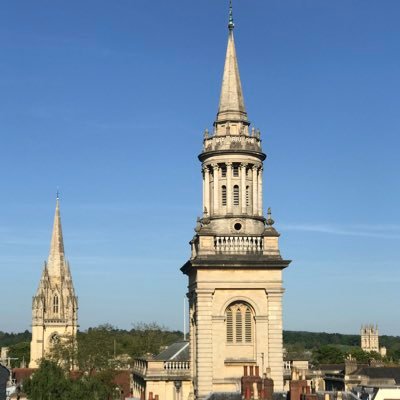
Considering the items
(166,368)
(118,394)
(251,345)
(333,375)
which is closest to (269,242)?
(251,345)

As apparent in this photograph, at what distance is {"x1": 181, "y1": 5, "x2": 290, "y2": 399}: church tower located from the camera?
48438 millimetres

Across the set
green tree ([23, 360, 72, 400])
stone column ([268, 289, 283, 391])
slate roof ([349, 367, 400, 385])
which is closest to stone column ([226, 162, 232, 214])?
stone column ([268, 289, 283, 391])

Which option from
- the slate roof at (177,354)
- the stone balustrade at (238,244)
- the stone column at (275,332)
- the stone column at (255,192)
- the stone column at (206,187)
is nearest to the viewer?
the stone column at (275,332)

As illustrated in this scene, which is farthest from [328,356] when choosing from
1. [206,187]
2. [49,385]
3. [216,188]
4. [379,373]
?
[216,188]

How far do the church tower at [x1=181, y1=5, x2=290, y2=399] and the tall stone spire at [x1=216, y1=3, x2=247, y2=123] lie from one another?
215 centimetres

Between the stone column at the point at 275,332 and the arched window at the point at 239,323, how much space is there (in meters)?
1.10

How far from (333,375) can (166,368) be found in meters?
55.7

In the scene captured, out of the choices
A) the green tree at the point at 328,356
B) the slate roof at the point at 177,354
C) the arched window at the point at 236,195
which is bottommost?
the slate roof at the point at 177,354

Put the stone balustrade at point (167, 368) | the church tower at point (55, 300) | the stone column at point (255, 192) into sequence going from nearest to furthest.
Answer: the stone column at point (255, 192)
the stone balustrade at point (167, 368)
the church tower at point (55, 300)

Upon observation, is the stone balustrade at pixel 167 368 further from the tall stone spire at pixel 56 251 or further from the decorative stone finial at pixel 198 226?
the tall stone spire at pixel 56 251

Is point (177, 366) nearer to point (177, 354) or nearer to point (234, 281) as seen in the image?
point (177, 354)

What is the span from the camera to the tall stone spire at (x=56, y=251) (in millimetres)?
167350

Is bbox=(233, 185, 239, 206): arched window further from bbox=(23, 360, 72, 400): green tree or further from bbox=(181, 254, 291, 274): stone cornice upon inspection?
bbox=(23, 360, 72, 400): green tree

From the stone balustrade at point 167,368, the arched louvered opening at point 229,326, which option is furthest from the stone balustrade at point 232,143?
the stone balustrade at point 167,368
